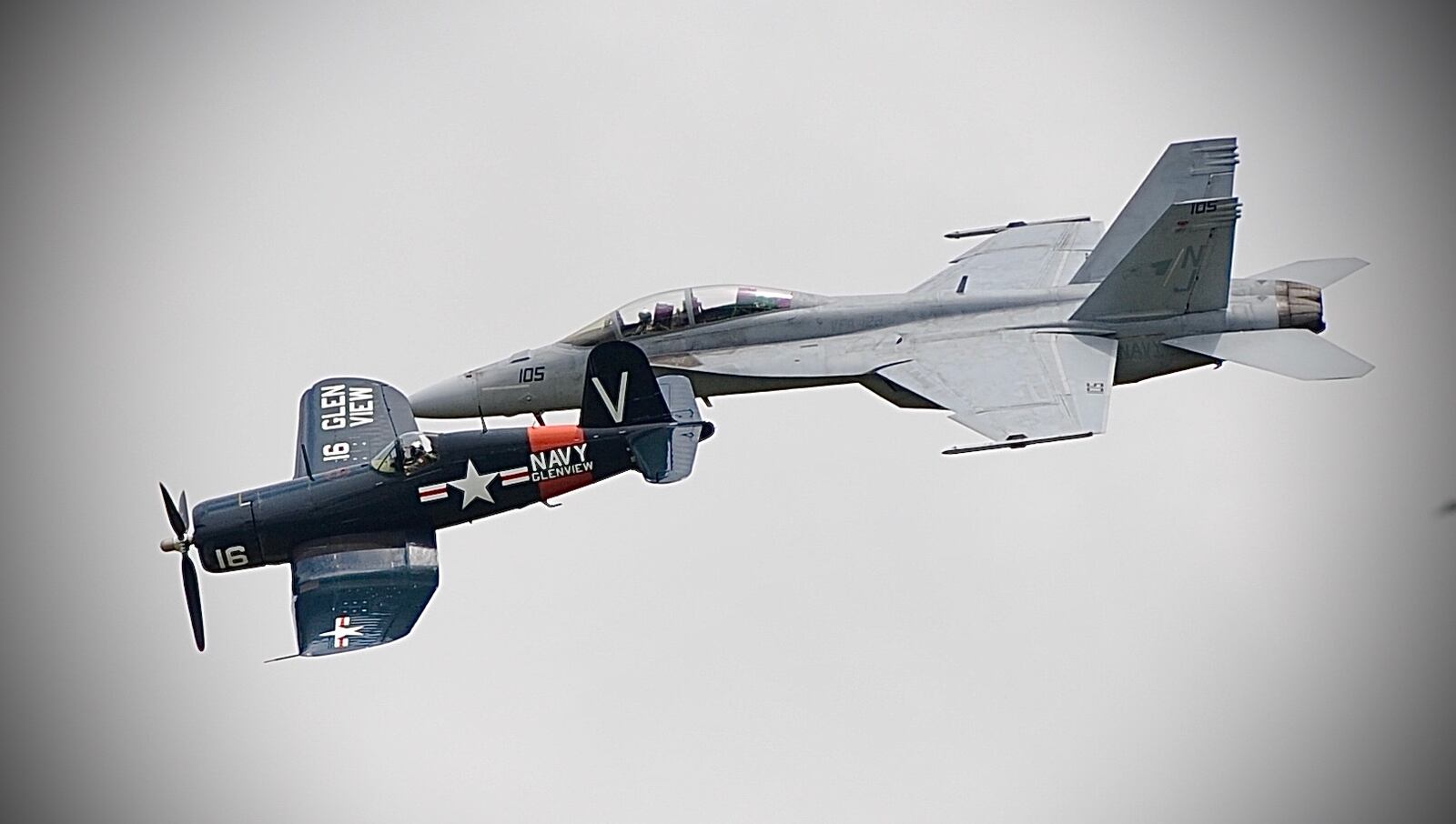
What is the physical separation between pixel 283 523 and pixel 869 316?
19.2ft

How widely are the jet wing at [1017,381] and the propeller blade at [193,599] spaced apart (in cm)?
647

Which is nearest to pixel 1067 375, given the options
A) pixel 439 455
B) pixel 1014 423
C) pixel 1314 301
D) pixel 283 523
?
pixel 1014 423

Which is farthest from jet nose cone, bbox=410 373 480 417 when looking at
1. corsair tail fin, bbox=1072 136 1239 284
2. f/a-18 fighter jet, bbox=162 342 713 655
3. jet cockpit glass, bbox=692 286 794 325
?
corsair tail fin, bbox=1072 136 1239 284

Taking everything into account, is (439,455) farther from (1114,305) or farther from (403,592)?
(1114,305)

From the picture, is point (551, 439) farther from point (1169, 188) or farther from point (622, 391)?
point (1169, 188)

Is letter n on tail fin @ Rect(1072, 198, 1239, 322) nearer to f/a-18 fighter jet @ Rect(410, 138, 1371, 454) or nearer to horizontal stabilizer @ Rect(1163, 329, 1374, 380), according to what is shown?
f/a-18 fighter jet @ Rect(410, 138, 1371, 454)

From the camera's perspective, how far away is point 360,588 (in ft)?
61.8

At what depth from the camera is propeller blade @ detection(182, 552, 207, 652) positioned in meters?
18.7

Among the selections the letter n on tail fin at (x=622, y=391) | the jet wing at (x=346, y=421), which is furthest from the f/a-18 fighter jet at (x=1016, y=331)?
the letter n on tail fin at (x=622, y=391)

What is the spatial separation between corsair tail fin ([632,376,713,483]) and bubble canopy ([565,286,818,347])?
1.34 meters

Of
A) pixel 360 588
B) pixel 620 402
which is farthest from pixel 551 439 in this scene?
pixel 360 588

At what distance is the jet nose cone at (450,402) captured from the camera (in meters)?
21.2

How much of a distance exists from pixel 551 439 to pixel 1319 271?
7729 millimetres

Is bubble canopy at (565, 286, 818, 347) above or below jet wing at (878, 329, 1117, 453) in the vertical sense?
above
